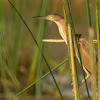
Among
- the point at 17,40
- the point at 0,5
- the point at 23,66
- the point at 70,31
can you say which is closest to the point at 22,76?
the point at 23,66

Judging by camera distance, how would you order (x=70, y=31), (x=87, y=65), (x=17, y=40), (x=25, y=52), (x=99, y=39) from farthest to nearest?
(x=25, y=52), (x=17, y=40), (x=87, y=65), (x=70, y=31), (x=99, y=39)

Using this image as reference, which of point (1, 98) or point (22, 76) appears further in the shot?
point (22, 76)

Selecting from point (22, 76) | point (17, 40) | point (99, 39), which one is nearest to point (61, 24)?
point (99, 39)

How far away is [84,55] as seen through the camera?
4.66 feet

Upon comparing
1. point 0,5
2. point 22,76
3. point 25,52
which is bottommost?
point 22,76

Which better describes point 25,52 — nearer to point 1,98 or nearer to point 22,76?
point 22,76

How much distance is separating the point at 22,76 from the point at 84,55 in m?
1.77

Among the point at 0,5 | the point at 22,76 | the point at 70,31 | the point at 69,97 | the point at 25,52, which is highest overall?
the point at 0,5

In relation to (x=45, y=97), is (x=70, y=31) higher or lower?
higher

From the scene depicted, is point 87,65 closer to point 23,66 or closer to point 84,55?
point 84,55

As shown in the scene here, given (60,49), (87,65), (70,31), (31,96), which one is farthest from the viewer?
(60,49)

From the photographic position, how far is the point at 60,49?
15.6 feet

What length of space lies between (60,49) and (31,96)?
6.72 ft

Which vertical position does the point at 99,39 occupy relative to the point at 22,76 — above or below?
above
